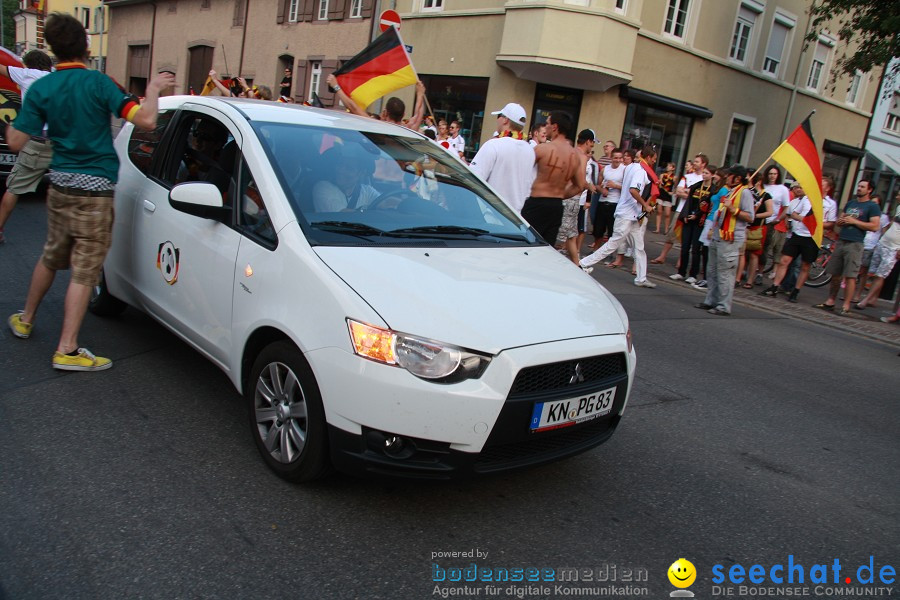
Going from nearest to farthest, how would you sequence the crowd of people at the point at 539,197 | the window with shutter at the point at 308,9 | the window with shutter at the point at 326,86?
1. the crowd of people at the point at 539,197
2. the window with shutter at the point at 326,86
3. the window with shutter at the point at 308,9

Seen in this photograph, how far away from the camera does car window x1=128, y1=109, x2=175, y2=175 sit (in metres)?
4.71

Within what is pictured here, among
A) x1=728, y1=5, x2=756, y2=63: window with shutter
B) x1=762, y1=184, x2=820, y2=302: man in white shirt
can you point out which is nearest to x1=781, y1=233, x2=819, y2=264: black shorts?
x1=762, y1=184, x2=820, y2=302: man in white shirt

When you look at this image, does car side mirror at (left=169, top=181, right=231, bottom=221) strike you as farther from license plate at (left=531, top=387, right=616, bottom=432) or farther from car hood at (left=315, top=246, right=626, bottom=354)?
license plate at (left=531, top=387, right=616, bottom=432)

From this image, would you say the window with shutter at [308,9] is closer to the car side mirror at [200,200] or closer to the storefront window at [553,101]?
the storefront window at [553,101]

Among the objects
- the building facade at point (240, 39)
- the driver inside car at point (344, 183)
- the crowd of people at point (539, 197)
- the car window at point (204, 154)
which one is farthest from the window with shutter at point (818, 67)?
the car window at point (204, 154)

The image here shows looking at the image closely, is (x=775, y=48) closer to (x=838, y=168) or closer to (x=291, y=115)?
(x=838, y=168)

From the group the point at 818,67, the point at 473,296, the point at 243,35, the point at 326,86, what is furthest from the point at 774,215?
the point at 243,35

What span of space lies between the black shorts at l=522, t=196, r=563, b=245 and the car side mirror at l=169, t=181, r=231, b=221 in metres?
4.43

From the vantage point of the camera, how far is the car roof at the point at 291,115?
4.09 meters

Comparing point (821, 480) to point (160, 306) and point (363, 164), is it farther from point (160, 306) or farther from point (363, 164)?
point (160, 306)

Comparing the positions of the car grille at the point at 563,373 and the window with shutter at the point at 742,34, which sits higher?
the window with shutter at the point at 742,34

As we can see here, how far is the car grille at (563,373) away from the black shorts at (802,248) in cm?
883

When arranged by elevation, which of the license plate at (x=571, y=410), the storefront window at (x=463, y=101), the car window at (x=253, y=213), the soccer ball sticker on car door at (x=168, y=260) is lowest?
the license plate at (x=571, y=410)

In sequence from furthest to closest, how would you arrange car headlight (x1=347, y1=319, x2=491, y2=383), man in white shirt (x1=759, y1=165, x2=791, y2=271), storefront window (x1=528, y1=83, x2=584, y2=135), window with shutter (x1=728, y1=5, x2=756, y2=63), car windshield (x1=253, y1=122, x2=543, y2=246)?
window with shutter (x1=728, y1=5, x2=756, y2=63), storefront window (x1=528, y1=83, x2=584, y2=135), man in white shirt (x1=759, y1=165, x2=791, y2=271), car windshield (x1=253, y1=122, x2=543, y2=246), car headlight (x1=347, y1=319, x2=491, y2=383)
